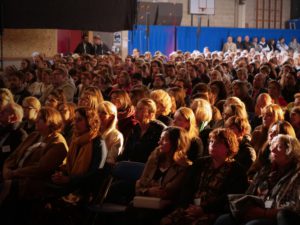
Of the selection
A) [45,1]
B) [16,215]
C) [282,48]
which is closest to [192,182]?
[16,215]

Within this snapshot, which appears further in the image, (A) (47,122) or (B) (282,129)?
(A) (47,122)

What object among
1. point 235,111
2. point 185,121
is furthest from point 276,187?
point 235,111

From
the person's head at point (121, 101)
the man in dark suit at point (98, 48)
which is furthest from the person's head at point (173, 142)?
the man in dark suit at point (98, 48)

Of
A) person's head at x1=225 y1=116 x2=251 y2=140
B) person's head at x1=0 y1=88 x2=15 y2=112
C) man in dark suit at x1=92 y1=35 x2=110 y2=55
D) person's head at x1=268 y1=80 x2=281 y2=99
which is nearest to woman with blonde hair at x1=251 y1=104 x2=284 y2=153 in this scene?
person's head at x1=225 y1=116 x2=251 y2=140

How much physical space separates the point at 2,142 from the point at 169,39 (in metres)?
Answer: 18.1

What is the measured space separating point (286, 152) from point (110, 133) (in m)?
2.06

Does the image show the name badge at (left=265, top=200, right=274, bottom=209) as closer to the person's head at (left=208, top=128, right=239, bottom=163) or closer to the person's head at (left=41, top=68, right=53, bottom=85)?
the person's head at (left=208, top=128, right=239, bottom=163)

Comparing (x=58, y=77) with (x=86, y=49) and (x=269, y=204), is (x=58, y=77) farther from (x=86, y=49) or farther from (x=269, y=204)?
(x=86, y=49)

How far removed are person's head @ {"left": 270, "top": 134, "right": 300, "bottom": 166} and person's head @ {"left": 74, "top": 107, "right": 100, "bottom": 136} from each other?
179 cm

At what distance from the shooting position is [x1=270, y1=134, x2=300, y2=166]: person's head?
4355 mm

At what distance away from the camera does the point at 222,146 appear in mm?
4621

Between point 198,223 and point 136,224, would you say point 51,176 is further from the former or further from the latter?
point 198,223

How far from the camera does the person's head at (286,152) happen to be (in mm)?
4355

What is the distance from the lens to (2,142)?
20.1 feet
